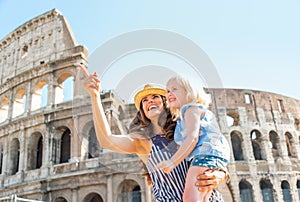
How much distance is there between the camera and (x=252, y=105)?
2092 cm

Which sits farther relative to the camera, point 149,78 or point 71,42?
point 71,42

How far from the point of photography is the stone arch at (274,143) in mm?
20264

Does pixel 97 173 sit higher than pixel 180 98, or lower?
higher

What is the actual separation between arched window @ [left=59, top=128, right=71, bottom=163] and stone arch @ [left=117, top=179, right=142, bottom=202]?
154 inches

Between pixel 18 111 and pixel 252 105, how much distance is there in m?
15.9

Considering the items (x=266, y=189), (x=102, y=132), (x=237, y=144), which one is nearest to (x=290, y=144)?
(x=237, y=144)

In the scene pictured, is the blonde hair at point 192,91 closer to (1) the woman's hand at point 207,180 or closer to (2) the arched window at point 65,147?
(1) the woman's hand at point 207,180

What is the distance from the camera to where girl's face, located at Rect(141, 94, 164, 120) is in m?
1.90

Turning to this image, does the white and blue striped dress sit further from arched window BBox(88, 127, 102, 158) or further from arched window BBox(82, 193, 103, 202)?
arched window BBox(82, 193, 103, 202)

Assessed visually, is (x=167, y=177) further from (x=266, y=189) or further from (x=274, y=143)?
(x=274, y=143)

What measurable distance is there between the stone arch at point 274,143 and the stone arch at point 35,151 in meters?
14.7

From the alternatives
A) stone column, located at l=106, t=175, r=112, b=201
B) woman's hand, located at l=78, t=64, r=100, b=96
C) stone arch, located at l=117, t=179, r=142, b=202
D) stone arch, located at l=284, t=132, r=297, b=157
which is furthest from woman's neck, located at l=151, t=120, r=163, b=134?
stone arch, located at l=284, t=132, r=297, b=157

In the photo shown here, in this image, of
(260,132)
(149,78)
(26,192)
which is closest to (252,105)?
(260,132)

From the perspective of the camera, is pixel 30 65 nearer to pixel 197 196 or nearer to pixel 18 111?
pixel 18 111
